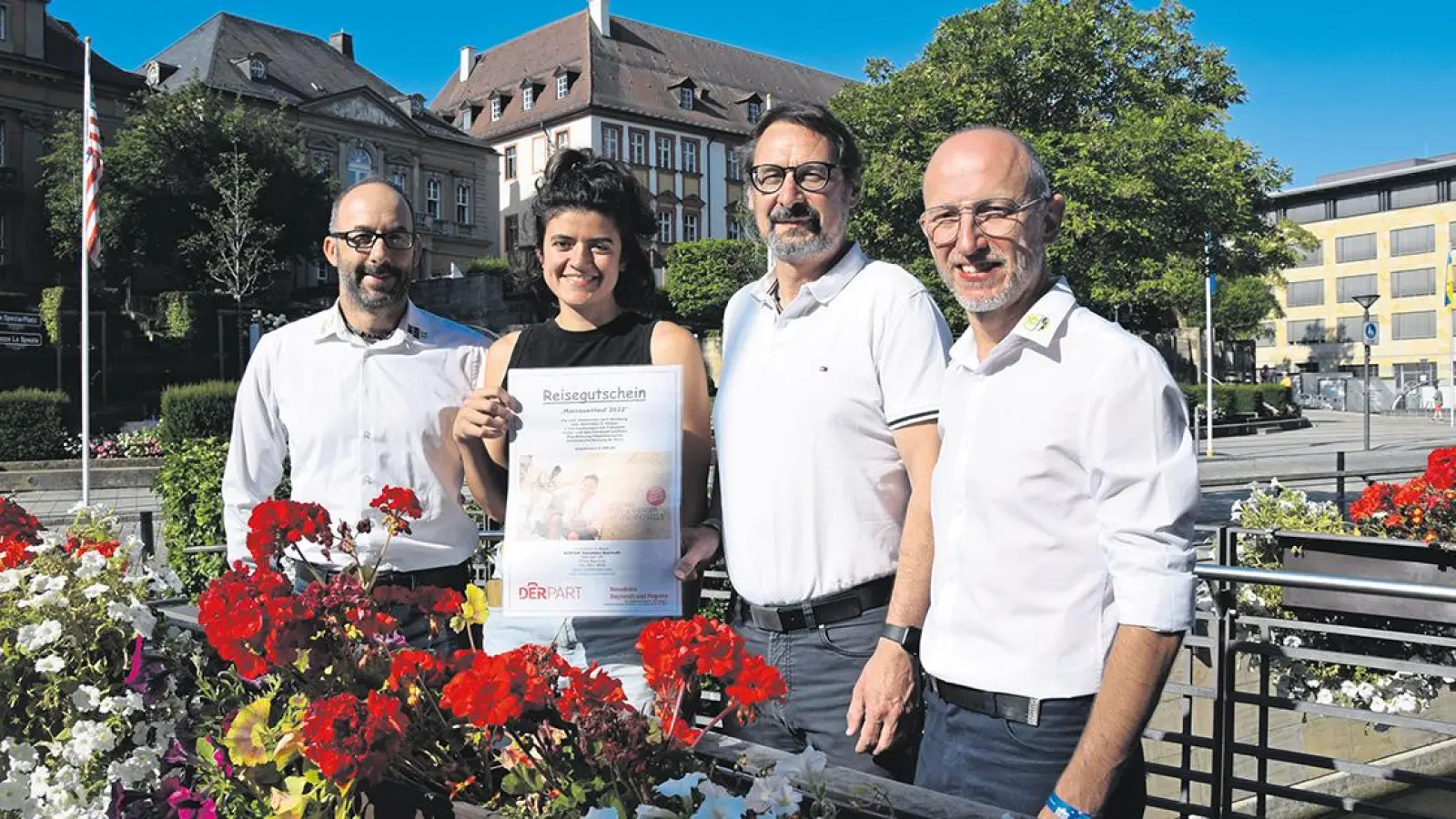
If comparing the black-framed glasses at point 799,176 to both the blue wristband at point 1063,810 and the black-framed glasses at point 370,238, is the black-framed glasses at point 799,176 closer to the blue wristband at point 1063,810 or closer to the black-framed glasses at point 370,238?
the black-framed glasses at point 370,238

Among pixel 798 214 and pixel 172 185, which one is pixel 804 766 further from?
pixel 172 185

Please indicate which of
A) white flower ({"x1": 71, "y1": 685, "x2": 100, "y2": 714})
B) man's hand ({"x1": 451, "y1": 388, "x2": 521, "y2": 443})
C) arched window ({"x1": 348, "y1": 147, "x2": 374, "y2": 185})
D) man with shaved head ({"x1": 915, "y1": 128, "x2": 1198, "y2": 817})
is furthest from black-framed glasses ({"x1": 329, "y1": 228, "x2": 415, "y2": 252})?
arched window ({"x1": 348, "y1": 147, "x2": 374, "y2": 185})

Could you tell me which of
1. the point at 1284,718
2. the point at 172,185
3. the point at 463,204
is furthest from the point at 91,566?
the point at 463,204

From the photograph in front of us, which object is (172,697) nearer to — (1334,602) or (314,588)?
(314,588)

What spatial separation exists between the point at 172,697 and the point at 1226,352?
258ft

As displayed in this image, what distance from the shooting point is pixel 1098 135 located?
23922 mm

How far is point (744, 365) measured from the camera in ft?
9.96

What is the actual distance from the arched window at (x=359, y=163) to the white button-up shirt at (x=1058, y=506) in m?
60.5

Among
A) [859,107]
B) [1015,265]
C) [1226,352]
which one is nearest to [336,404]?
[1015,265]

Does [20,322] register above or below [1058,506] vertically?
above

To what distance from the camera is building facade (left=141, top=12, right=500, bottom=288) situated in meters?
55.7

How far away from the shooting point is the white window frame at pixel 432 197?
6400cm

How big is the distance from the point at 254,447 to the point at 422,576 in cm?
67

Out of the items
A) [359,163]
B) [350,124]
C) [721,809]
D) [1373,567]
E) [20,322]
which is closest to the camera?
[721,809]
